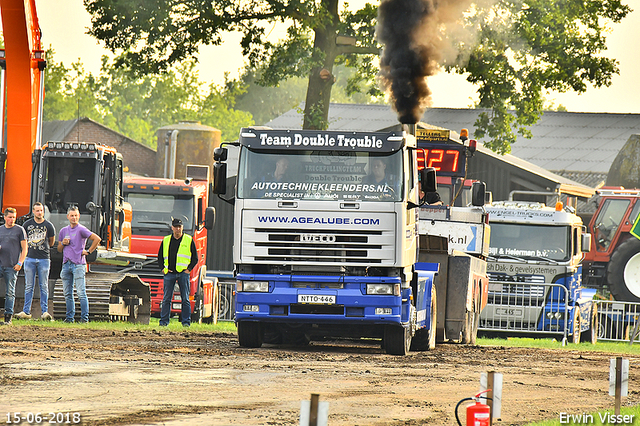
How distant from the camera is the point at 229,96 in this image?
104000mm

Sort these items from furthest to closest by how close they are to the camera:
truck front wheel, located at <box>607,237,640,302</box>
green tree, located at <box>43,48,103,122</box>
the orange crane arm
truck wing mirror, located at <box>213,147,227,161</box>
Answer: green tree, located at <box>43,48,103,122</box>, truck front wheel, located at <box>607,237,640,302</box>, the orange crane arm, truck wing mirror, located at <box>213,147,227,161</box>

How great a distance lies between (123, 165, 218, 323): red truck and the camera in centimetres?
2364

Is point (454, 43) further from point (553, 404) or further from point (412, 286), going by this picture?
point (553, 404)

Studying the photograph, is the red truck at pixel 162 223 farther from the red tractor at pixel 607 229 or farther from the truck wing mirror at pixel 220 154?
the red tractor at pixel 607 229

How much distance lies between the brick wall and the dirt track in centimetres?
4792

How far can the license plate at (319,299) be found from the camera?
1482cm

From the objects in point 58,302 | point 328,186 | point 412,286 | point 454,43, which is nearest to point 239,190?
point 328,186

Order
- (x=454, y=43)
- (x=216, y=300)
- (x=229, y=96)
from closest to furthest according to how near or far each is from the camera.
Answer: (x=216, y=300) → (x=454, y=43) → (x=229, y=96)

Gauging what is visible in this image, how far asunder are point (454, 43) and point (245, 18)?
616cm

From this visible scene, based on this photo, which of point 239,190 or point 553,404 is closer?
point 553,404

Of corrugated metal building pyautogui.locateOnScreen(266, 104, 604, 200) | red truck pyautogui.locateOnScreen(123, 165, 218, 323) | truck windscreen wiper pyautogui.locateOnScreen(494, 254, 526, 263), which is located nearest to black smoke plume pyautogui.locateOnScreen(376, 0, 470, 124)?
truck windscreen wiper pyautogui.locateOnScreen(494, 254, 526, 263)

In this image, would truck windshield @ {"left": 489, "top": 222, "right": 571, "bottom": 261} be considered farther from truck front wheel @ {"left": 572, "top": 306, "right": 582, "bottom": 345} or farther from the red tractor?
the red tractor

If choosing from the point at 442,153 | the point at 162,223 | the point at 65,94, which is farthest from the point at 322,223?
the point at 65,94

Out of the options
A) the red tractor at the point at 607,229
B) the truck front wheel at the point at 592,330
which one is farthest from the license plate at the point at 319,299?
the red tractor at the point at 607,229
